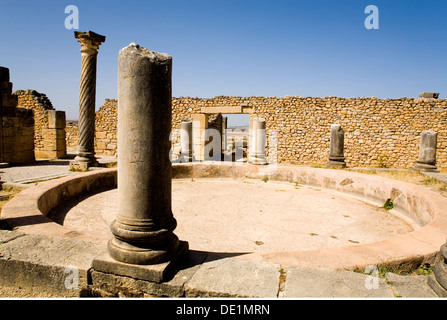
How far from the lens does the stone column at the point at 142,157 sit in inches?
85.4

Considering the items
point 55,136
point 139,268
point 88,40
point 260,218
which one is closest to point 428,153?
point 260,218

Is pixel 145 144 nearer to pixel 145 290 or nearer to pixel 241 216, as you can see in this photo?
pixel 145 290

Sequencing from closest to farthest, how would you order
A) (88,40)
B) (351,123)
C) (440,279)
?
1. (440,279)
2. (88,40)
3. (351,123)

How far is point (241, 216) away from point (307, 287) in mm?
2823

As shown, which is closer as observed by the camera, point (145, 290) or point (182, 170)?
point (145, 290)

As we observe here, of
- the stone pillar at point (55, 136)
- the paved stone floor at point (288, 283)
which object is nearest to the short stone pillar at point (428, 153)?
the paved stone floor at point (288, 283)

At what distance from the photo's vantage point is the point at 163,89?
225cm

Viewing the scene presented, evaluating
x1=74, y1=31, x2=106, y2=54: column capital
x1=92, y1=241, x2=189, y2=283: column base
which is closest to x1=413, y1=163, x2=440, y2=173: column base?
x1=92, y1=241, x2=189, y2=283: column base

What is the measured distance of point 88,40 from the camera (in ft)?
27.3

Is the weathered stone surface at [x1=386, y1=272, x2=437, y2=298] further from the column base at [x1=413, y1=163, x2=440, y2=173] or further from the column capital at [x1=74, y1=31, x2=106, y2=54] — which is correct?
the column capital at [x1=74, y1=31, x2=106, y2=54]

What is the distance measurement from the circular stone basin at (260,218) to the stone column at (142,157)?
85 cm

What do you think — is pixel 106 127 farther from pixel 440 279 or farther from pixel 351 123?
pixel 440 279

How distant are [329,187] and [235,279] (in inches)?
210

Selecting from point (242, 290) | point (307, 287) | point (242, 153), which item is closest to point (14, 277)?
point (242, 290)
